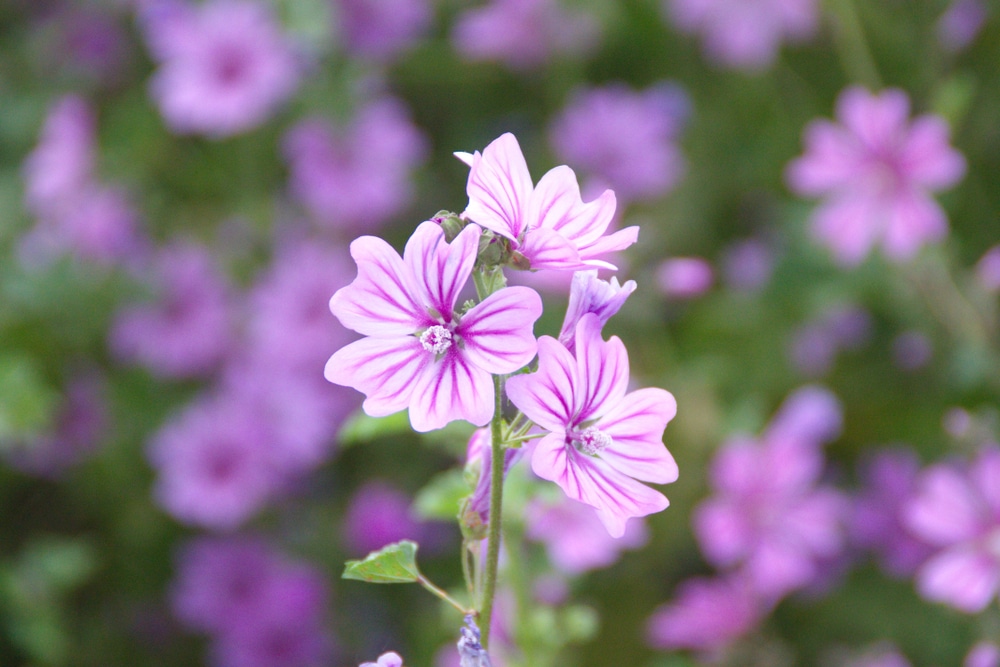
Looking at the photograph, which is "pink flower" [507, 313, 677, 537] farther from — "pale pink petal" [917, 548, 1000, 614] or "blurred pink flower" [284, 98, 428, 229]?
"blurred pink flower" [284, 98, 428, 229]

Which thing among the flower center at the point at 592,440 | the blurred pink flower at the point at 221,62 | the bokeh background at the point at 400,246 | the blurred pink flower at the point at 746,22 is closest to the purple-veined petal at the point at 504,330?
the flower center at the point at 592,440

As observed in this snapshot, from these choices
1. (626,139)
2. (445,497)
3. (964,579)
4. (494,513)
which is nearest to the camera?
(494,513)

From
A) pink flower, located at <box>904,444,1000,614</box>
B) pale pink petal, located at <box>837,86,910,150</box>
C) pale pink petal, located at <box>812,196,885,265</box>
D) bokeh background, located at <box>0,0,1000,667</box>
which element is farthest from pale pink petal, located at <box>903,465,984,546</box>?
pale pink petal, located at <box>837,86,910,150</box>

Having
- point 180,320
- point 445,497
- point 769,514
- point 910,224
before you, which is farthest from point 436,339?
point 180,320

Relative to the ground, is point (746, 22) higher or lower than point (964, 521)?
higher

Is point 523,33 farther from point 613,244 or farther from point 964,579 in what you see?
point 613,244

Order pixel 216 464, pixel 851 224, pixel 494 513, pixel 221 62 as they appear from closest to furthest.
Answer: pixel 494 513 < pixel 851 224 < pixel 216 464 < pixel 221 62
